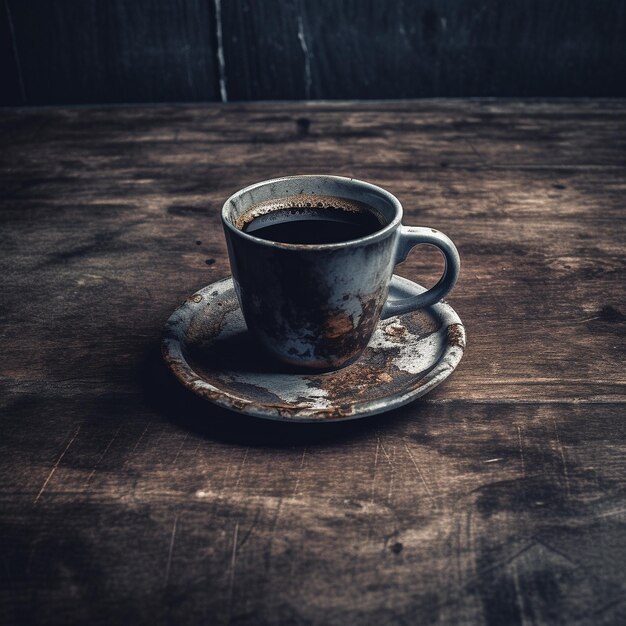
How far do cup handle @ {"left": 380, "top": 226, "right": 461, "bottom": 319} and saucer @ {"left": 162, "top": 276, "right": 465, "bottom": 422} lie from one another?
0.11 feet

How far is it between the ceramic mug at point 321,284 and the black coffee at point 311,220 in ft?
0.04

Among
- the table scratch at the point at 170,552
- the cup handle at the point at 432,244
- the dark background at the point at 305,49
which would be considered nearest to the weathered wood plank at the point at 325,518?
the table scratch at the point at 170,552

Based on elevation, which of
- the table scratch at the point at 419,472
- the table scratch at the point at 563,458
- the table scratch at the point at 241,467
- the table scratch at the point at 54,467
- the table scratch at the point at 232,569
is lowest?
the table scratch at the point at 563,458

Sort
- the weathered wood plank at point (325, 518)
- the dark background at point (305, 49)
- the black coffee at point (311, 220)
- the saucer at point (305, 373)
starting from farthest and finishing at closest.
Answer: the dark background at point (305, 49) < the black coffee at point (311, 220) < the saucer at point (305, 373) < the weathered wood plank at point (325, 518)

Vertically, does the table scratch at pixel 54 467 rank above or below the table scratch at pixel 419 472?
above

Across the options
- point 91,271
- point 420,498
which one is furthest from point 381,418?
point 91,271

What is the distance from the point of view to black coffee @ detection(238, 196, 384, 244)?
649 millimetres

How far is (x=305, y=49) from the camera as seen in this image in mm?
1688

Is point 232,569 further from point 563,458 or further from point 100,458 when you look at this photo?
point 563,458

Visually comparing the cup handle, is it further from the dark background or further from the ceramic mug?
the dark background

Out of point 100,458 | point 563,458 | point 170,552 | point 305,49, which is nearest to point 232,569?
point 170,552

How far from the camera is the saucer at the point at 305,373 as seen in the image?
53 cm

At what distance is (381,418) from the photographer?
0.57 m

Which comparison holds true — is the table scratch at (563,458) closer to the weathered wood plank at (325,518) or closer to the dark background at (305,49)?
the weathered wood plank at (325,518)
